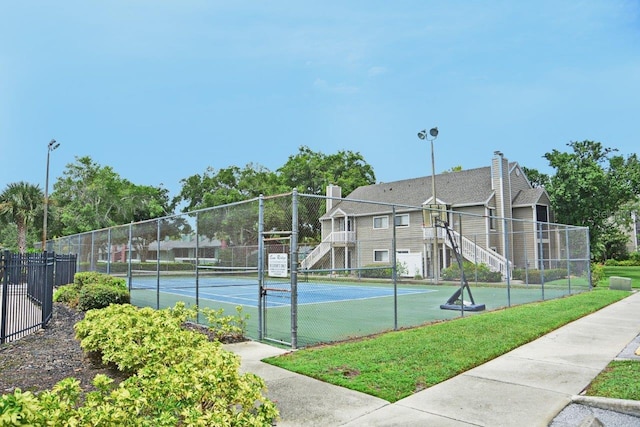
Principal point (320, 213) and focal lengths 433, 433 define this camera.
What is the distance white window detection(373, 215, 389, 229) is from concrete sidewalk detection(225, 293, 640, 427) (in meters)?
22.7

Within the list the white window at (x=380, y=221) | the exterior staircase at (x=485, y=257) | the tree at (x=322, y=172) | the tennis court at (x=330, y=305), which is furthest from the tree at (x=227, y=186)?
the tennis court at (x=330, y=305)

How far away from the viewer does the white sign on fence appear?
7812mm

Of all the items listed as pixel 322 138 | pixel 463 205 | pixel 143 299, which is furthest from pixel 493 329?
pixel 322 138

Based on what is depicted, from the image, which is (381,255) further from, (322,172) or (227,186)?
(227,186)

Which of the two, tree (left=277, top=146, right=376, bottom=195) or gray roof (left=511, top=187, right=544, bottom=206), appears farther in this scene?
tree (left=277, top=146, right=376, bottom=195)

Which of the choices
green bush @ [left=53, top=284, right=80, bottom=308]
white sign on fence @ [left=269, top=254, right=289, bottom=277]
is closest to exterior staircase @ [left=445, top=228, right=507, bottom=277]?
white sign on fence @ [left=269, top=254, right=289, bottom=277]

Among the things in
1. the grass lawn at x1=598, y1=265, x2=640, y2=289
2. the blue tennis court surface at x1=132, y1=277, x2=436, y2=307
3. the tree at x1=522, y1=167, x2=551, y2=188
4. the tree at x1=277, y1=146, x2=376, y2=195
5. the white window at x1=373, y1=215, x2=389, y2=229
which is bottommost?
the grass lawn at x1=598, y1=265, x2=640, y2=289

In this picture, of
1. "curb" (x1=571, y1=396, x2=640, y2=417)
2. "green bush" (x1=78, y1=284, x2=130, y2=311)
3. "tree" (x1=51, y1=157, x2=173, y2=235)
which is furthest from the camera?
"tree" (x1=51, y1=157, x2=173, y2=235)

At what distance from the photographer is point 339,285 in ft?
68.8

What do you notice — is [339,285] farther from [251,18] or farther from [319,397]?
[319,397]

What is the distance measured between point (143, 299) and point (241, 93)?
8.89 m

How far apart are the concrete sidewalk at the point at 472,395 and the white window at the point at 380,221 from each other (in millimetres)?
22711

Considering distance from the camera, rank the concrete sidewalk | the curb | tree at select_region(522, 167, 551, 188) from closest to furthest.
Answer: the concrete sidewalk < the curb < tree at select_region(522, 167, 551, 188)

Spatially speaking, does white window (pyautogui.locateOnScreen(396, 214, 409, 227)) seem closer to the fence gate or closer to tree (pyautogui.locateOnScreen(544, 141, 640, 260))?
tree (pyautogui.locateOnScreen(544, 141, 640, 260))
